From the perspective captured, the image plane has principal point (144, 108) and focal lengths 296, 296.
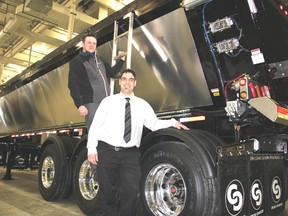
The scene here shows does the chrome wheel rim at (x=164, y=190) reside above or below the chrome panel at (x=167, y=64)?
below

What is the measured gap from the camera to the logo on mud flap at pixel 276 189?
8.96 ft

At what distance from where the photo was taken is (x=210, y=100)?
113 inches

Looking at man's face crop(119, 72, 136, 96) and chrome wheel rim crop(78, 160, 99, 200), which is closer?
man's face crop(119, 72, 136, 96)

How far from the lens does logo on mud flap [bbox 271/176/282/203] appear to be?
8.96 ft

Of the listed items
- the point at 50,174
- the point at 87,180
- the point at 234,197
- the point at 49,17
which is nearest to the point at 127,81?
the point at 234,197

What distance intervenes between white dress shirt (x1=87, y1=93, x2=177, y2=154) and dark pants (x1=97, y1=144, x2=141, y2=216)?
98 millimetres

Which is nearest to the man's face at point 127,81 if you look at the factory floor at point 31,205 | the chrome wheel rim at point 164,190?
the chrome wheel rim at point 164,190

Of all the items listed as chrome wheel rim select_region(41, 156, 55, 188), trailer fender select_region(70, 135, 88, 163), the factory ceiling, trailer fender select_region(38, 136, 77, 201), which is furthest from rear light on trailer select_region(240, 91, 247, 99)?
the factory ceiling

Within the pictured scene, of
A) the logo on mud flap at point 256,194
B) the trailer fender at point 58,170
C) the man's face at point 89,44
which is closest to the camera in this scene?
the logo on mud flap at point 256,194

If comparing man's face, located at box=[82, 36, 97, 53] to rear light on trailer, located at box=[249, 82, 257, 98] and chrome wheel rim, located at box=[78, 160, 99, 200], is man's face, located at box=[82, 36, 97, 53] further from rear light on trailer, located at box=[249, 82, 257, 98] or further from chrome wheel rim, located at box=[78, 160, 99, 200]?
rear light on trailer, located at box=[249, 82, 257, 98]

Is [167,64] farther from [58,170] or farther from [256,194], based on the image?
[58,170]

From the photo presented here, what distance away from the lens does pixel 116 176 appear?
288 cm

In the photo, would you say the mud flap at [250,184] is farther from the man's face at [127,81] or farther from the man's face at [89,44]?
the man's face at [89,44]

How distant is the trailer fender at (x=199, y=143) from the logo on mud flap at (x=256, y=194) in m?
0.33
